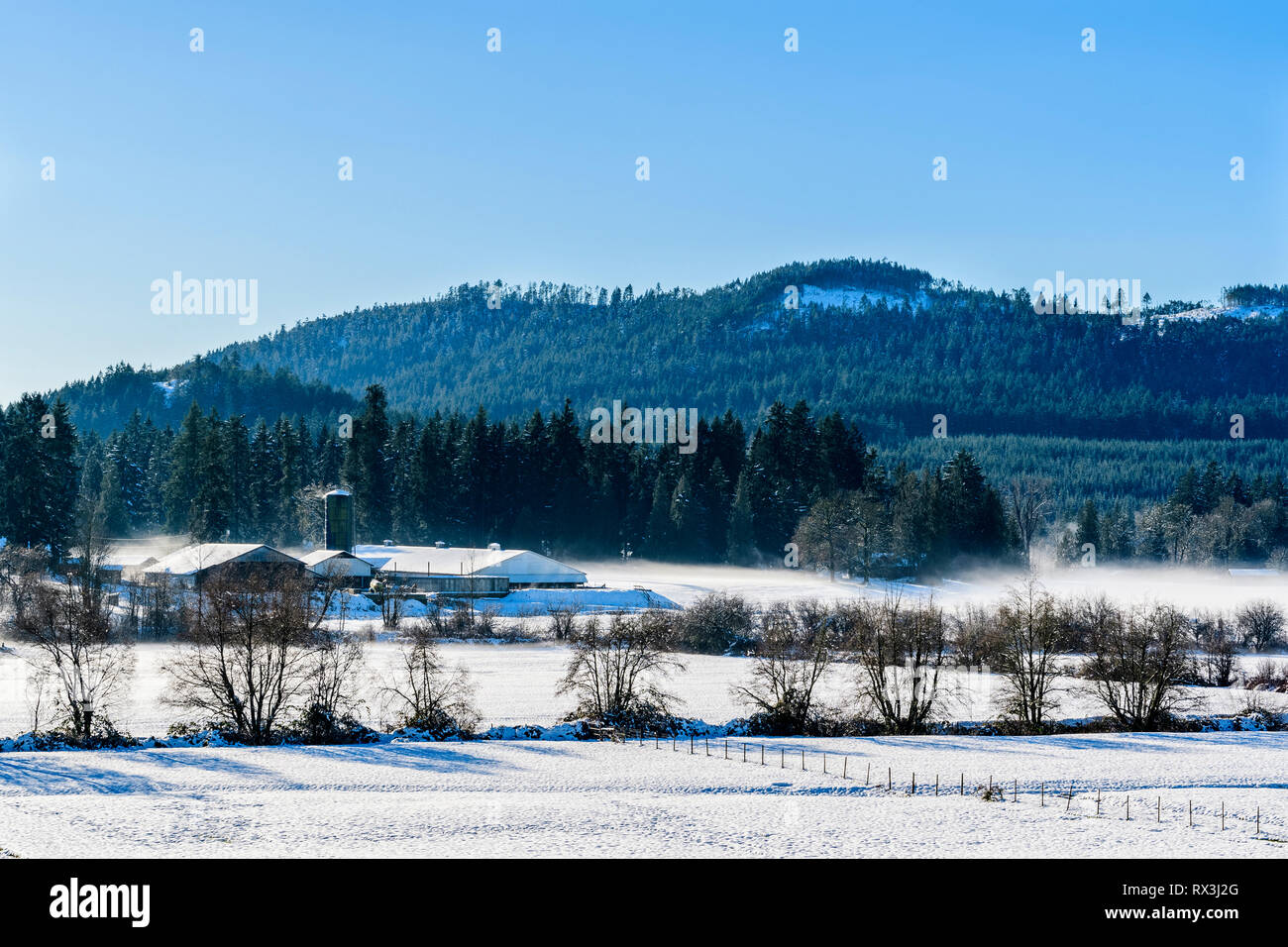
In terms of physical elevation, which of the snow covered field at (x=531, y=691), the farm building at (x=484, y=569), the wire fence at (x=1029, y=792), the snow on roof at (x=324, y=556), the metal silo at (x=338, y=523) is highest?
the metal silo at (x=338, y=523)

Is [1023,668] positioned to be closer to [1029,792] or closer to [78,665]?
[1029,792]

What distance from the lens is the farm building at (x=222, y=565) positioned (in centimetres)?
7781

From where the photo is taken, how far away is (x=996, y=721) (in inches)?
1784

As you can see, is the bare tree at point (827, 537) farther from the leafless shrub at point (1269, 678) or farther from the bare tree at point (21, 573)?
the bare tree at point (21, 573)

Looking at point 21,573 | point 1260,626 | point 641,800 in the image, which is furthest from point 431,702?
point 1260,626

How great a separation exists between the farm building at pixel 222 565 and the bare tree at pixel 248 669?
28.3 meters

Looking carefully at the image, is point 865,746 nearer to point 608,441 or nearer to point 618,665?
point 618,665

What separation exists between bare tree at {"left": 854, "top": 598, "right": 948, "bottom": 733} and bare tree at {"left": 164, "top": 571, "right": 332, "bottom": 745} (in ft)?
69.3

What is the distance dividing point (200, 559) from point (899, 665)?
51244 mm

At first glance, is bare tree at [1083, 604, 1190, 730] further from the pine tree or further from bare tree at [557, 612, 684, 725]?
the pine tree

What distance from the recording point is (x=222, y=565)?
260ft

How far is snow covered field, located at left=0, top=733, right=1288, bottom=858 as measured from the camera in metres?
26.9

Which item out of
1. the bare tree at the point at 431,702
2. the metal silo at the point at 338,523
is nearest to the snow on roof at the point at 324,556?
the metal silo at the point at 338,523
